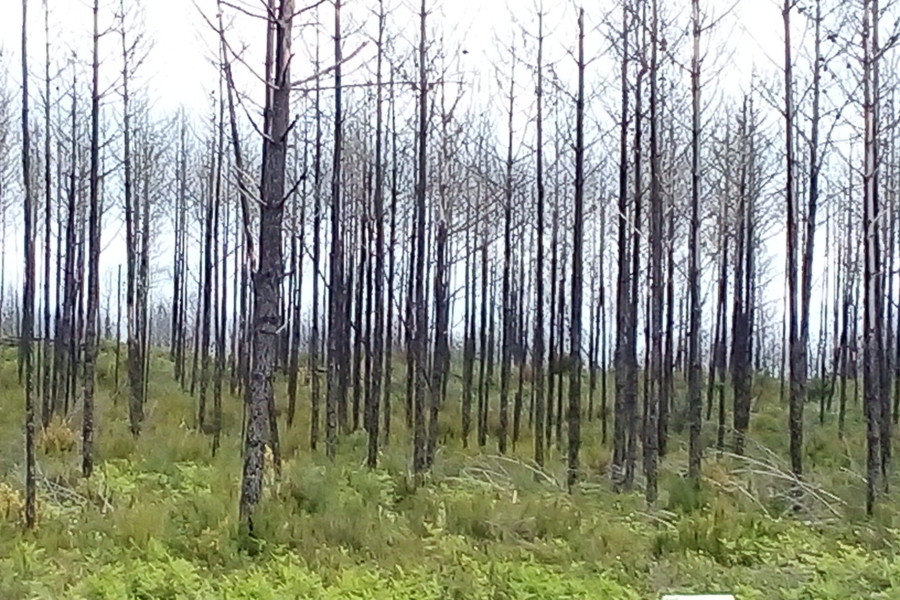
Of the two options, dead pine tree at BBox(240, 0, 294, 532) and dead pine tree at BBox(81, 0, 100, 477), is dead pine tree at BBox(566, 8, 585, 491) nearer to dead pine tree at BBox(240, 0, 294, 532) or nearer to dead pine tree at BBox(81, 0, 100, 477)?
dead pine tree at BBox(240, 0, 294, 532)

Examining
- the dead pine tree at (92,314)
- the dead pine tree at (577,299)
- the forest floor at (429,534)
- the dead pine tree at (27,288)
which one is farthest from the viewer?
the dead pine tree at (577,299)

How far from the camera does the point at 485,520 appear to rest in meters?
7.98

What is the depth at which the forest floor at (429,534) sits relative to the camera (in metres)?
6.00

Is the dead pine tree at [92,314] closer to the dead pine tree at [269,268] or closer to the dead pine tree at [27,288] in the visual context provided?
the dead pine tree at [27,288]

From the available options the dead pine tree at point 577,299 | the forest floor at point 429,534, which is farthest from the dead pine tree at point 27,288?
the dead pine tree at point 577,299

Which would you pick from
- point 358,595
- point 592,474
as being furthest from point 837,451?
point 358,595

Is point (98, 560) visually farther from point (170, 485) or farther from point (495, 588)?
point (170, 485)

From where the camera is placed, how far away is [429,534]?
25.3ft

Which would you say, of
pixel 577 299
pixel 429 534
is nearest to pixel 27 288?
pixel 429 534

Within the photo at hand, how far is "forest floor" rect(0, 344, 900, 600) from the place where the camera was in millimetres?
6004

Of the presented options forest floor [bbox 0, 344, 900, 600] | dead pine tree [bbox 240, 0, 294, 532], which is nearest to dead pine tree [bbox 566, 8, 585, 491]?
forest floor [bbox 0, 344, 900, 600]

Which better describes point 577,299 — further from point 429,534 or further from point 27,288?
point 27,288

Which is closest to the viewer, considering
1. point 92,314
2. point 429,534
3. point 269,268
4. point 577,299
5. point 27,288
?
point 269,268

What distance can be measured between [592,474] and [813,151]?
550cm
